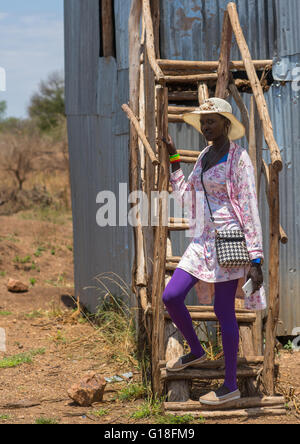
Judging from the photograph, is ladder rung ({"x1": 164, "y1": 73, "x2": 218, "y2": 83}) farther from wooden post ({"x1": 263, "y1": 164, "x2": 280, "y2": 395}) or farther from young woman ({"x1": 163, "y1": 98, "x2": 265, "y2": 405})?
wooden post ({"x1": 263, "y1": 164, "x2": 280, "y2": 395})

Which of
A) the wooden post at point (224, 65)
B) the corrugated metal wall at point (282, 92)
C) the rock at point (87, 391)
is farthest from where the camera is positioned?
the corrugated metal wall at point (282, 92)

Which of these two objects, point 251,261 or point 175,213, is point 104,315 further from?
point 251,261

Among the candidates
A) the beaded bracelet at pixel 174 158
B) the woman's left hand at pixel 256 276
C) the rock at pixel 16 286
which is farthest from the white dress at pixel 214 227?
the rock at pixel 16 286

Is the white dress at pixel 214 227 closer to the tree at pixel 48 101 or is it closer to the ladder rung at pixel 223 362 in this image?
the ladder rung at pixel 223 362

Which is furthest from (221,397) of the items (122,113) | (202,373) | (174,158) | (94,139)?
(94,139)

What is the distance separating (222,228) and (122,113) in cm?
384

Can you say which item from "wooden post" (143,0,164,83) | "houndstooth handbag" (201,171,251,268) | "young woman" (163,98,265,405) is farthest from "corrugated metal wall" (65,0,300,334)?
"houndstooth handbag" (201,171,251,268)

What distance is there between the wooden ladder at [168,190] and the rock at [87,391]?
486 millimetres

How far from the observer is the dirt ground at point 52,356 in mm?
5344

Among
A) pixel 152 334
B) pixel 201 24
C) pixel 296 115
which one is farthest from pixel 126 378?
pixel 201 24

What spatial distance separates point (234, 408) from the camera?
16.5 ft

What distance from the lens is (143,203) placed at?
22.2ft

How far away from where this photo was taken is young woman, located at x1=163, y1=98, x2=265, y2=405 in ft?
15.6

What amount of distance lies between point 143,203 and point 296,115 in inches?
76.2
